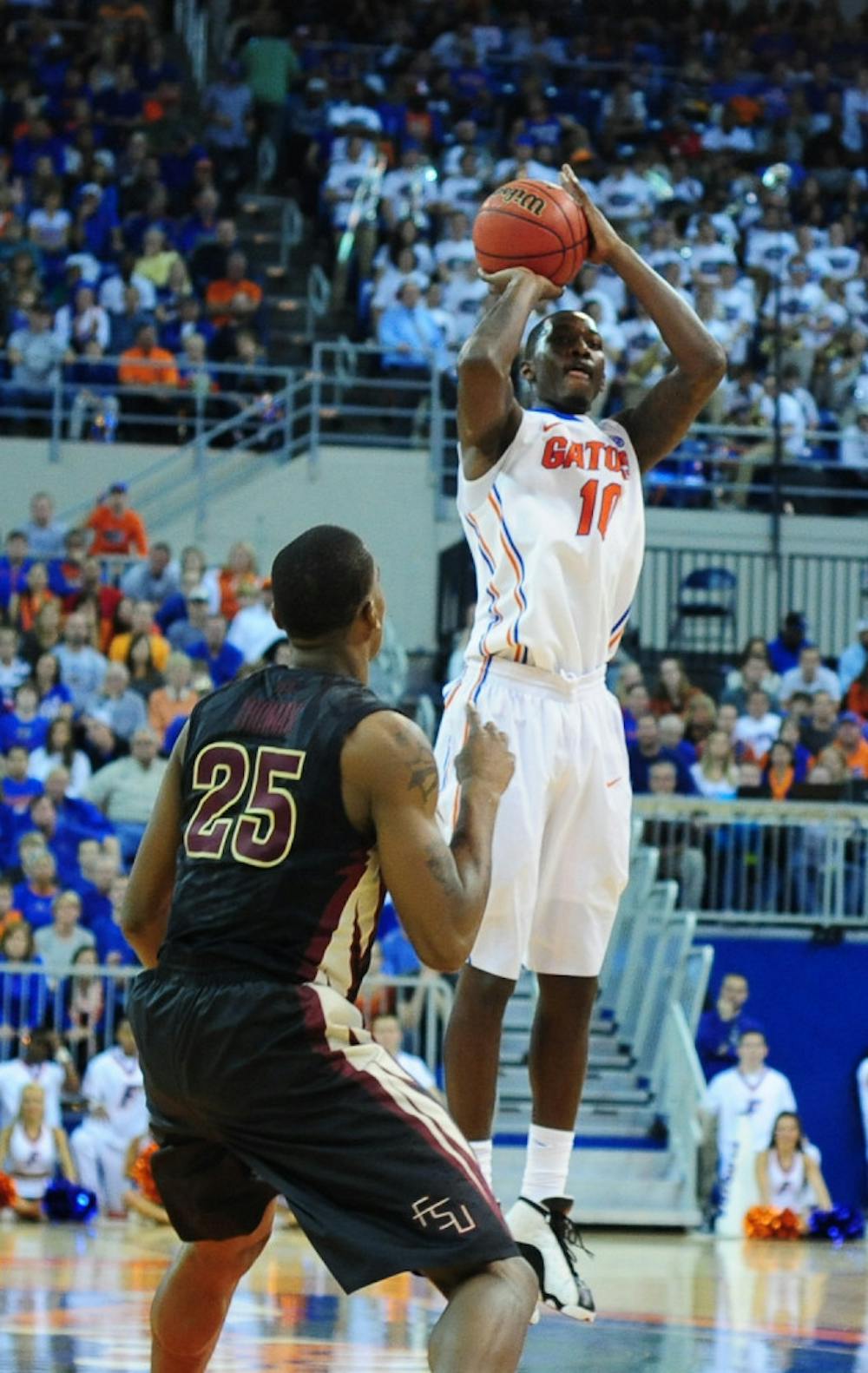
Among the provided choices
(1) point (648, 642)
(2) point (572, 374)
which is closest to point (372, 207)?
(1) point (648, 642)

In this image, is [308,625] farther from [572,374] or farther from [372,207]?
[372,207]

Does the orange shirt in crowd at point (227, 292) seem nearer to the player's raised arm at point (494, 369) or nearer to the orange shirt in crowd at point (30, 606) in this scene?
the orange shirt in crowd at point (30, 606)

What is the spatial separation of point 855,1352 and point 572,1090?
1.72 m

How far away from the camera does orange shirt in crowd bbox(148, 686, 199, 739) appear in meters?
16.5

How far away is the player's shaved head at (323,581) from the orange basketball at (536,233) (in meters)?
1.69

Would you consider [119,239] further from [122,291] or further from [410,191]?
[410,191]

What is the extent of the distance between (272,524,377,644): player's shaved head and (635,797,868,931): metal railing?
10.7 m

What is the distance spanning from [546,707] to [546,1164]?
1.33 metres

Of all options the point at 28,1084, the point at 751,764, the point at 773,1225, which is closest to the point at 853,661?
the point at 751,764

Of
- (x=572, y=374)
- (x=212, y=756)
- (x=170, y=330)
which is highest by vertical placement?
(x=170, y=330)

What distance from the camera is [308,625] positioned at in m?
5.25

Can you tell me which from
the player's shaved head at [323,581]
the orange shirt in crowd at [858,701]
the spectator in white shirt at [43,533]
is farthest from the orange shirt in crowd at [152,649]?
the player's shaved head at [323,581]

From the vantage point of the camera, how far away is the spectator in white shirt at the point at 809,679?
18375 mm

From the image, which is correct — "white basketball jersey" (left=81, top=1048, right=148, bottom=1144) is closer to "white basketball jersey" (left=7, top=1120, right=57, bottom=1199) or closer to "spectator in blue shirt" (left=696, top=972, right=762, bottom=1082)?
"white basketball jersey" (left=7, top=1120, right=57, bottom=1199)
